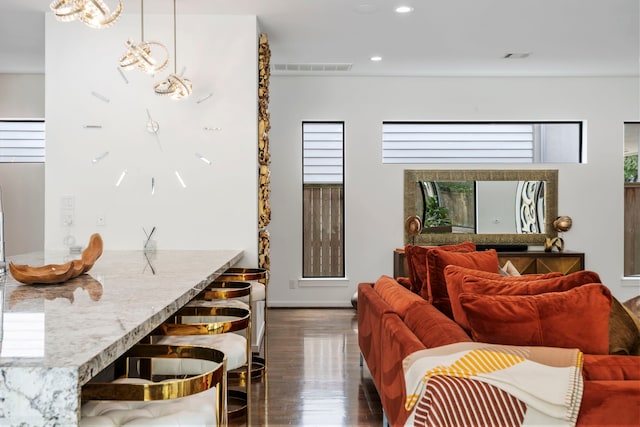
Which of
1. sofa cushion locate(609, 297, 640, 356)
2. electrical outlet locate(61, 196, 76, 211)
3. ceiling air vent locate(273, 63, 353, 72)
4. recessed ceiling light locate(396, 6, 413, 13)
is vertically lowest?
sofa cushion locate(609, 297, 640, 356)

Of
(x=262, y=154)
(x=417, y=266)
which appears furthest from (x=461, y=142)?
(x=417, y=266)

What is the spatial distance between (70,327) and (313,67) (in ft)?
17.8

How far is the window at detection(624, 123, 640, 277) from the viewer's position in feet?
23.8

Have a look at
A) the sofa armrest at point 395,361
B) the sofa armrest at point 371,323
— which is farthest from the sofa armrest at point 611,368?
the sofa armrest at point 371,323

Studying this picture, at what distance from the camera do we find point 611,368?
1853 mm

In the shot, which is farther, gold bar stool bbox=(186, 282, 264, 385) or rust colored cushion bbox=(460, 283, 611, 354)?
gold bar stool bbox=(186, 282, 264, 385)

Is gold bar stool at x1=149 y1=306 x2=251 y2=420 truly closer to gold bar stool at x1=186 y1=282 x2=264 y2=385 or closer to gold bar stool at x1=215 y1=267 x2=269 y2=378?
gold bar stool at x1=186 y1=282 x2=264 y2=385

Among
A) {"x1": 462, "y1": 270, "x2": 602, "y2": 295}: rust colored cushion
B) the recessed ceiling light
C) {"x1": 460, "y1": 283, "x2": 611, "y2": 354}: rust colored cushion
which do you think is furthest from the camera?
the recessed ceiling light

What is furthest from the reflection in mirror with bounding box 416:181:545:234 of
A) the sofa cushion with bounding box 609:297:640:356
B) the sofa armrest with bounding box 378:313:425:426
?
the sofa cushion with bounding box 609:297:640:356

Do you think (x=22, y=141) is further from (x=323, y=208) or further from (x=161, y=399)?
(x=161, y=399)

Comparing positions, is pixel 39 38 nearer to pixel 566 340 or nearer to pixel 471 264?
pixel 471 264

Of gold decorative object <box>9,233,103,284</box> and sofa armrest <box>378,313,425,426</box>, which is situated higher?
gold decorative object <box>9,233,103,284</box>

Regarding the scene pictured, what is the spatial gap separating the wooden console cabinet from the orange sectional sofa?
2.63 metres

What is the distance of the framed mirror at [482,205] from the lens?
23.6 feet
